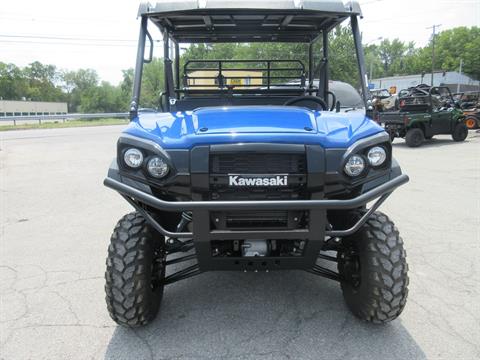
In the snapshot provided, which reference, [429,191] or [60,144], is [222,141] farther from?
[60,144]

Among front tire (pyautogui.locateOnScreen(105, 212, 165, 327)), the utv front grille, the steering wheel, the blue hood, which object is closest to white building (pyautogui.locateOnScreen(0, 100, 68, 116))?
the steering wheel

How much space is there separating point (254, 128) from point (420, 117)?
12.1 metres

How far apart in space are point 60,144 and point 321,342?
14.6 m

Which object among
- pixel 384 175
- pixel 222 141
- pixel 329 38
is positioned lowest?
pixel 384 175

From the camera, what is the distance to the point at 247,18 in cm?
351

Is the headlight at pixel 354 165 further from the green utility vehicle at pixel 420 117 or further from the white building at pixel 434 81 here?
the white building at pixel 434 81

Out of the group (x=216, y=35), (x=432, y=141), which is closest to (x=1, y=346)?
(x=216, y=35)

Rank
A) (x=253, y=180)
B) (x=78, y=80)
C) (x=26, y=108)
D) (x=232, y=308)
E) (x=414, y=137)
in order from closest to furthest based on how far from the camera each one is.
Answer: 1. (x=253, y=180)
2. (x=232, y=308)
3. (x=414, y=137)
4. (x=26, y=108)
5. (x=78, y=80)

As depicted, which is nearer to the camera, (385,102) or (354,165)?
(354,165)

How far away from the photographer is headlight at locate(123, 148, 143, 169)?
2.55 metres

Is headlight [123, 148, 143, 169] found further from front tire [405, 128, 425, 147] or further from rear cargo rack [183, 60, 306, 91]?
front tire [405, 128, 425, 147]

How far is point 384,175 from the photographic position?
8.66 feet

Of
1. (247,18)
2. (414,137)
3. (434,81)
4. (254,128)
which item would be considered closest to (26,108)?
(434,81)

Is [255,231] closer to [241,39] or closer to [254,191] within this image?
[254,191]
